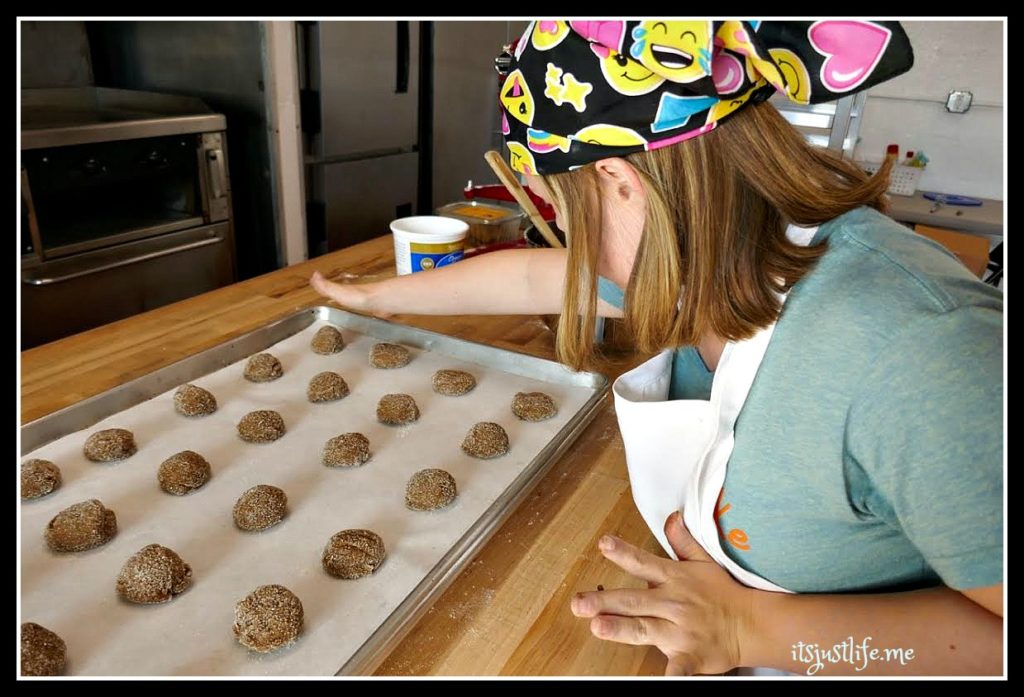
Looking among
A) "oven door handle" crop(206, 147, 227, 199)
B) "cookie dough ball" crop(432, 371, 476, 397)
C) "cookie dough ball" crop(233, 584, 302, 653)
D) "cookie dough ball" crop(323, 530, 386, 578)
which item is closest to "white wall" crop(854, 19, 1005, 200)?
"oven door handle" crop(206, 147, 227, 199)

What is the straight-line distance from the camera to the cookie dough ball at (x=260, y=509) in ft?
2.78

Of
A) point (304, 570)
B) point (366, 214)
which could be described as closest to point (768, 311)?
point (304, 570)

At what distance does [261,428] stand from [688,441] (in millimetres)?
621

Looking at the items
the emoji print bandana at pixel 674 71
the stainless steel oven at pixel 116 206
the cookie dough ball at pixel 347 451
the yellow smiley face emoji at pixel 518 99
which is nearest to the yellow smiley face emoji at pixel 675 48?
the emoji print bandana at pixel 674 71

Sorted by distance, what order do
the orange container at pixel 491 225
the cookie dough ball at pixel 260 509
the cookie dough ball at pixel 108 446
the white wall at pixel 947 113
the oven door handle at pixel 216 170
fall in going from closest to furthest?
the cookie dough ball at pixel 260 509
the cookie dough ball at pixel 108 446
the orange container at pixel 491 225
the oven door handle at pixel 216 170
the white wall at pixel 947 113

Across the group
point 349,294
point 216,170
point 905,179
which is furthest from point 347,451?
point 905,179

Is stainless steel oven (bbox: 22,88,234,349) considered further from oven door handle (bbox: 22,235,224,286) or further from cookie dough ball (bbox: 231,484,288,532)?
cookie dough ball (bbox: 231,484,288,532)

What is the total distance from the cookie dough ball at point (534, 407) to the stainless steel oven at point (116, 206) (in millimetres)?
1678

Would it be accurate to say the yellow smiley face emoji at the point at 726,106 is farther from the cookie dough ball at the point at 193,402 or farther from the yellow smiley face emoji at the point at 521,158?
the cookie dough ball at the point at 193,402

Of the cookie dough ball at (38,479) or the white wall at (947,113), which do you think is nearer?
the cookie dough ball at (38,479)

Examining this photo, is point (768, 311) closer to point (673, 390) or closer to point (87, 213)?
point (673, 390)

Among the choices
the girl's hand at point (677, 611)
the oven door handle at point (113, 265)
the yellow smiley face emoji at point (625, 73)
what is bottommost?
the oven door handle at point (113, 265)

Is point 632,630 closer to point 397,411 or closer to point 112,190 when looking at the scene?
point 397,411

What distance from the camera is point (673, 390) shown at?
948 mm
